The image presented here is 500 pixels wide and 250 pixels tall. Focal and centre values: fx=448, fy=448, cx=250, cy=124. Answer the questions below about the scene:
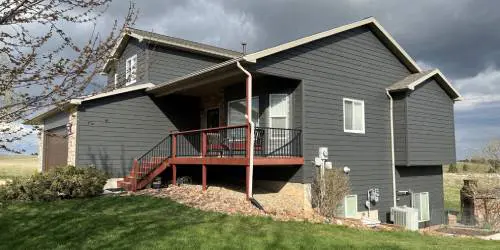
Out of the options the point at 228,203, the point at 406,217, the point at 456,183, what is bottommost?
the point at 406,217

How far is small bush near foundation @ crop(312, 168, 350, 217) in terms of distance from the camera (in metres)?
13.6

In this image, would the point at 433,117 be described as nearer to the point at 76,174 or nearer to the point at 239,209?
the point at 239,209

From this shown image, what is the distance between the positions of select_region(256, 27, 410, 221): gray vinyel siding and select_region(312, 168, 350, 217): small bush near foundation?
0.64 meters

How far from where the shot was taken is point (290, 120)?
1480 cm

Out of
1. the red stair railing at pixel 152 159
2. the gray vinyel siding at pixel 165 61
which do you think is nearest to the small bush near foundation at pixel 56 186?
the red stair railing at pixel 152 159

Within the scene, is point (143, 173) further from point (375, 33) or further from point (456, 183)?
point (456, 183)

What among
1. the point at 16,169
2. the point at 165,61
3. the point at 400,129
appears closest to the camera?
the point at 400,129

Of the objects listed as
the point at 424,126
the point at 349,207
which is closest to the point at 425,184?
the point at 424,126

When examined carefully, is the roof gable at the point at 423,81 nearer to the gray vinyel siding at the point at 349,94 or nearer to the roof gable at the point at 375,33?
the gray vinyel siding at the point at 349,94

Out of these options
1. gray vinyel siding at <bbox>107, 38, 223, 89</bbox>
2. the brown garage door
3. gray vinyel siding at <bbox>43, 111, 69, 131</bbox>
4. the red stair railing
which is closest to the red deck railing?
the red stair railing

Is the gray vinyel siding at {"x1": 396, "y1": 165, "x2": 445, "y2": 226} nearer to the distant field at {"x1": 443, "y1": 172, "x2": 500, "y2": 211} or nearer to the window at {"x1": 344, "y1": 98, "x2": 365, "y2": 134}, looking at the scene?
the distant field at {"x1": 443, "y1": 172, "x2": 500, "y2": 211}

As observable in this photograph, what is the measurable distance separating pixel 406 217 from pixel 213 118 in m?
8.86

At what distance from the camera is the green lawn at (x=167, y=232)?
830 cm

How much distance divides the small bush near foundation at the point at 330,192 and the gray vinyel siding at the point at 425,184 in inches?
184
